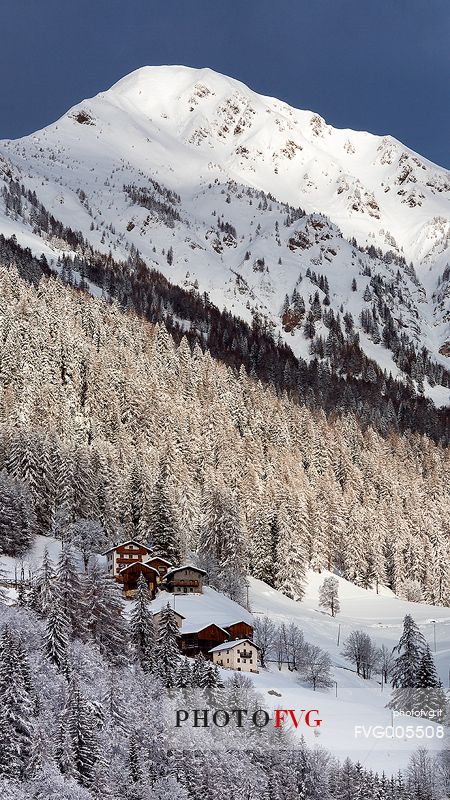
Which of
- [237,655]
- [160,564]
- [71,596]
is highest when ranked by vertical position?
[160,564]

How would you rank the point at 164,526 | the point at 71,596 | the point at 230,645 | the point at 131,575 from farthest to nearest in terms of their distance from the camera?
the point at 164,526 < the point at 131,575 < the point at 230,645 < the point at 71,596

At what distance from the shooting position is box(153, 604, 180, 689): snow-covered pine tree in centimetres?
5850

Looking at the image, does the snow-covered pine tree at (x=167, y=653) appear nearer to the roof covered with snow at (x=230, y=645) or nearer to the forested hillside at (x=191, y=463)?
the roof covered with snow at (x=230, y=645)

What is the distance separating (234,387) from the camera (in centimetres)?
17225

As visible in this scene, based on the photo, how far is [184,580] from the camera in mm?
83375

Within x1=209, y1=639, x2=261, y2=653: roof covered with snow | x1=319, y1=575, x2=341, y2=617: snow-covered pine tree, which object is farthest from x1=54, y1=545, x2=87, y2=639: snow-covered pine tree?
x1=319, y1=575, x2=341, y2=617: snow-covered pine tree

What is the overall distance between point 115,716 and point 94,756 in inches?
181

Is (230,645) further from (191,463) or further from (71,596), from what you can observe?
(191,463)

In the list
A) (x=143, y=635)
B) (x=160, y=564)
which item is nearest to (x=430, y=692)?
(x=143, y=635)

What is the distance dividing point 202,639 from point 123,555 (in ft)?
52.2

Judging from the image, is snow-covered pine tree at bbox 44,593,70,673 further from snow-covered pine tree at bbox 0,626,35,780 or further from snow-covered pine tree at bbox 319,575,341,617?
snow-covered pine tree at bbox 319,575,341,617

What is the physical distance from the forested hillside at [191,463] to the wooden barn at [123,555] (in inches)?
327

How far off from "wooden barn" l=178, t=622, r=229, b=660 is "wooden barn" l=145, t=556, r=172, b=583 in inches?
549

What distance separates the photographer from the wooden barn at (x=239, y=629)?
71.4 meters
